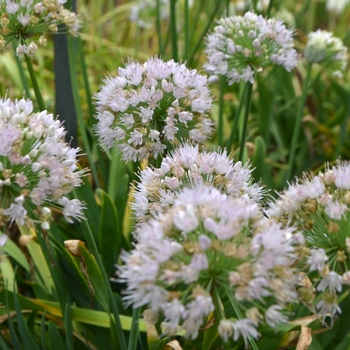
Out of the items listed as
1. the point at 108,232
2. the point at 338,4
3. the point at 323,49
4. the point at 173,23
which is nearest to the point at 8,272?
the point at 108,232

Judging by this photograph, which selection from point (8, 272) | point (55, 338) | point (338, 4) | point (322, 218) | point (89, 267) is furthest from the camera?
point (338, 4)

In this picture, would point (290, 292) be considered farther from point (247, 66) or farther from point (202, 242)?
point (247, 66)

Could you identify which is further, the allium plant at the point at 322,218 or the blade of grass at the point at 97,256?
the blade of grass at the point at 97,256

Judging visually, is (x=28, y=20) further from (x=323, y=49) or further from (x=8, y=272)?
(x=323, y=49)

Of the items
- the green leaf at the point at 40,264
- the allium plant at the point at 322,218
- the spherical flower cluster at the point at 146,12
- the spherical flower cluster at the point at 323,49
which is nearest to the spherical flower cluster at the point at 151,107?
the allium plant at the point at 322,218

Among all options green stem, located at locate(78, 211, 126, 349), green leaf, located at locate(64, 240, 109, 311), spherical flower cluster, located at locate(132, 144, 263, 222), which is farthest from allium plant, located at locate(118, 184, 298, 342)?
green leaf, located at locate(64, 240, 109, 311)

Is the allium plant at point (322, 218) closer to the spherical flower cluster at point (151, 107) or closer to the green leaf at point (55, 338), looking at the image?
the spherical flower cluster at point (151, 107)

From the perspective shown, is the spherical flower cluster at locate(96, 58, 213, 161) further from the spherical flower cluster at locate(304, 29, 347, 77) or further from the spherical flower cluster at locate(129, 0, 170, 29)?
the spherical flower cluster at locate(129, 0, 170, 29)
